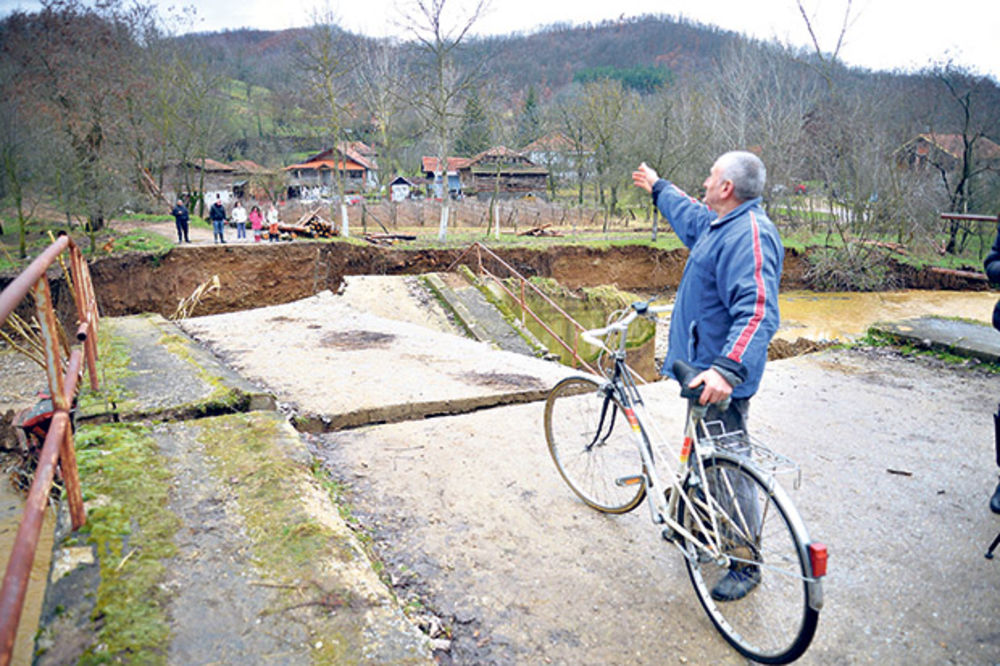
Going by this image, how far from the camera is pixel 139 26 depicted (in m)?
37.2

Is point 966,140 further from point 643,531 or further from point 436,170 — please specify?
point 436,170

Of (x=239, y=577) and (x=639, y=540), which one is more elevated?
(x=239, y=577)

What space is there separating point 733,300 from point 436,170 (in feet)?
221

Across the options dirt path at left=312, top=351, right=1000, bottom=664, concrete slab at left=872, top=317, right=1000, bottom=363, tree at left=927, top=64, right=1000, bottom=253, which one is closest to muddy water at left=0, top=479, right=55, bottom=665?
dirt path at left=312, top=351, right=1000, bottom=664

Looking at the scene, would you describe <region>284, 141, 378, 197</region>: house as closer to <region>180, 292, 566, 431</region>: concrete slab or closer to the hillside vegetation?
the hillside vegetation

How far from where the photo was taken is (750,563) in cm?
255

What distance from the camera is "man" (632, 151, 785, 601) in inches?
99.4

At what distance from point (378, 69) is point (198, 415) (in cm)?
3810

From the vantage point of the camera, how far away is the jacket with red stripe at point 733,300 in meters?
2.53

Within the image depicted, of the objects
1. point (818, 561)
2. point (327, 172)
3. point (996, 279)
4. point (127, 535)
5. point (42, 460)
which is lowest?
point (127, 535)

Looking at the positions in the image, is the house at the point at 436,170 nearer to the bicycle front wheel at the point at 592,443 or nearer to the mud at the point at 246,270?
the mud at the point at 246,270

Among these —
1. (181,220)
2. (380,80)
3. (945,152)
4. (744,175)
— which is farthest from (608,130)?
(744,175)

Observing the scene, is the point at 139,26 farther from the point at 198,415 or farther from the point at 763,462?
the point at 763,462

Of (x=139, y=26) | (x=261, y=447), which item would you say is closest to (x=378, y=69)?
(x=139, y=26)
